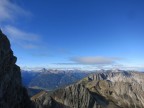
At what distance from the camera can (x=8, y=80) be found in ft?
280

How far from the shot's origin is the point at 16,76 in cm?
9444

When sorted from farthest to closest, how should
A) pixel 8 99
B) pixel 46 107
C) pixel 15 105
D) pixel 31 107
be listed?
1. pixel 46 107
2. pixel 31 107
3. pixel 15 105
4. pixel 8 99

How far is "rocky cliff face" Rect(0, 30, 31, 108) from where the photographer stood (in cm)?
8000

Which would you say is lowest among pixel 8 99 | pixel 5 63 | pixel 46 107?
pixel 46 107

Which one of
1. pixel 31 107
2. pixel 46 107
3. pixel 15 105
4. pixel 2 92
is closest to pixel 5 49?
pixel 2 92

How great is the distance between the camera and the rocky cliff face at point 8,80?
80000 mm

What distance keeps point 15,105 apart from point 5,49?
77.5ft

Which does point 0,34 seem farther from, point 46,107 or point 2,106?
point 46,107

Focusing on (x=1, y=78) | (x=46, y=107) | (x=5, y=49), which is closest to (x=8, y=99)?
(x=1, y=78)

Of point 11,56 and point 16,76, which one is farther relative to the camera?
point 16,76

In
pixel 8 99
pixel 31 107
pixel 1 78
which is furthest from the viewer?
pixel 31 107

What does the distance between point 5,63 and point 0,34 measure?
1000 cm

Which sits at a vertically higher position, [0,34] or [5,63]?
[0,34]

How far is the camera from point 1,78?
261 ft
